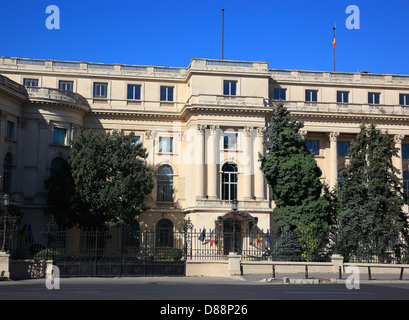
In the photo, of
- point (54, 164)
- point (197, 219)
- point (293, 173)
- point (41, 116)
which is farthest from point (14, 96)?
point (293, 173)

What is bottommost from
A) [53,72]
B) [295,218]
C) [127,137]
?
[295,218]

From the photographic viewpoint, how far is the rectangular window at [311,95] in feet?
204

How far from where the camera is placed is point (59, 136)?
5600cm

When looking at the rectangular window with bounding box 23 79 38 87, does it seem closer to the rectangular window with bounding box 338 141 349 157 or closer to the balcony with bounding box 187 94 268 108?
the balcony with bounding box 187 94 268 108

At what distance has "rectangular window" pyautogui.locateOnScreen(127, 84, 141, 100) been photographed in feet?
197

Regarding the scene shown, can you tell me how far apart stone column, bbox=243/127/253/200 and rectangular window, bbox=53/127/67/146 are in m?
17.3

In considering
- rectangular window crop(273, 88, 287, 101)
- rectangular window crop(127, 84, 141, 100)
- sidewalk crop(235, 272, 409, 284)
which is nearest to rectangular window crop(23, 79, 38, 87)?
rectangular window crop(127, 84, 141, 100)

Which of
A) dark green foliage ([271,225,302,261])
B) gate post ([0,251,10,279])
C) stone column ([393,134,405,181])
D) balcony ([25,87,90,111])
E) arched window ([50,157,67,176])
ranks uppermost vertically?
balcony ([25,87,90,111])

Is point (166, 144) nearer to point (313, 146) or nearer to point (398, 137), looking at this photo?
point (313, 146)

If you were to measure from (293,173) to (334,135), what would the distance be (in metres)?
18.0

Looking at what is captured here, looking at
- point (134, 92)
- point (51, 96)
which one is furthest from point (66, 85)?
point (134, 92)

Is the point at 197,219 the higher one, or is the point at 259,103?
the point at 259,103

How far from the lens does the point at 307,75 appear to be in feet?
204

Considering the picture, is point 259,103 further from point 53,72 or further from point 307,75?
point 53,72
